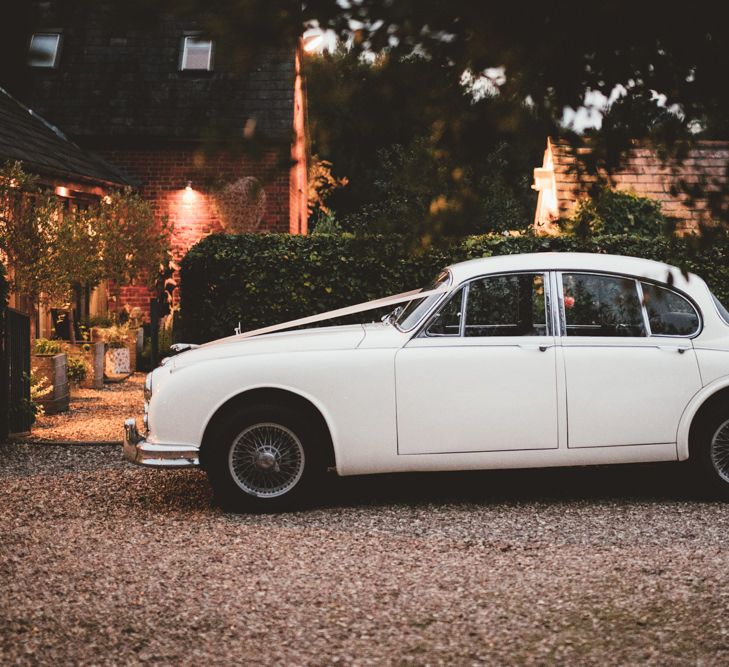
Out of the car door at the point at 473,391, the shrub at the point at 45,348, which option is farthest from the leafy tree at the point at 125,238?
the car door at the point at 473,391

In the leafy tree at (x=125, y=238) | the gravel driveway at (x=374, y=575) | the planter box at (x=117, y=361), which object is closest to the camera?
the gravel driveway at (x=374, y=575)

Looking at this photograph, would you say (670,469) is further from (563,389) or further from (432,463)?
(432,463)

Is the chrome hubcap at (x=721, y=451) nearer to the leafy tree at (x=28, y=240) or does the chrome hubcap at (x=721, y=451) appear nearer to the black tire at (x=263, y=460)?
the black tire at (x=263, y=460)

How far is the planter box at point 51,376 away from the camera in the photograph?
10812 mm

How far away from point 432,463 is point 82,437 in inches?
→ 175

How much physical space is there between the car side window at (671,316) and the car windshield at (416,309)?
4.50ft

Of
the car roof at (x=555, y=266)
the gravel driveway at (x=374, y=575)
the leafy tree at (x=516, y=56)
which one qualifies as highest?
the leafy tree at (x=516, y=56)

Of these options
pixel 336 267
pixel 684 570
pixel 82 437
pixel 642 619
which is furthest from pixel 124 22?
pixel 336 267

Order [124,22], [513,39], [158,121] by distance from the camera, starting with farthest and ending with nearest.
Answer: [158,121], [513,39], [124,22]

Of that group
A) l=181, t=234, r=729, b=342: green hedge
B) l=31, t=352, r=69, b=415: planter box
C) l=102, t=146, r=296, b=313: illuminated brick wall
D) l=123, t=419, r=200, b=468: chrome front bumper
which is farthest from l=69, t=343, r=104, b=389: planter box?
l=123, t=419, r=200, b=468: chrome front bumper

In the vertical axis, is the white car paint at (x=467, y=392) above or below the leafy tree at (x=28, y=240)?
below

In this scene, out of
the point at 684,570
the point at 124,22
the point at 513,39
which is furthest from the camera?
the point at 684,570

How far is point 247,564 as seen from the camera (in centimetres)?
503

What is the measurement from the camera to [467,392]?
612cm
